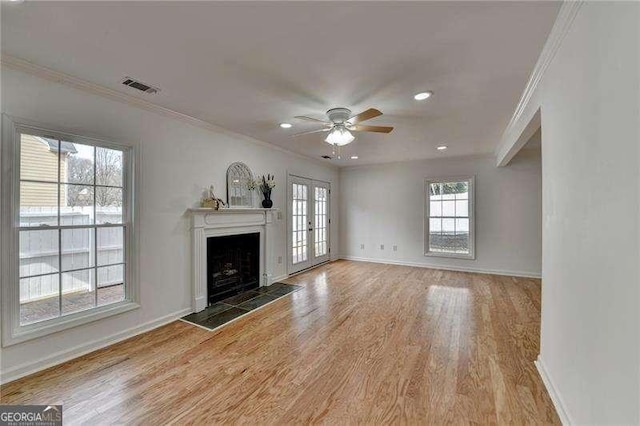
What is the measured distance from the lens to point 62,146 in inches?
97.3

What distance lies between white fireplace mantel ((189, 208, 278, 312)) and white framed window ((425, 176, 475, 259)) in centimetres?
361

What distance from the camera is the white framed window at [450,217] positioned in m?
5.77

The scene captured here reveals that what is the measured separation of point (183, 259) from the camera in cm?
347

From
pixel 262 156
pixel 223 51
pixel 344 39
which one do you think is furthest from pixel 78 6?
pixel 262 156

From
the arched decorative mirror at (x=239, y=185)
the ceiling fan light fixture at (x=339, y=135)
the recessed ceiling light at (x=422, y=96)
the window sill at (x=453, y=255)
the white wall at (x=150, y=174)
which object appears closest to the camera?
the white wall at (x=150, y=174)

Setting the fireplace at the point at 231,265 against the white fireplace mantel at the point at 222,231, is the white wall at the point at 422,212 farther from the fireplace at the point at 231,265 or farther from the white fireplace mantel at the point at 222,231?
the fireplace at the point at 231,265

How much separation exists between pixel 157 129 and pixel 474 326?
4.35m

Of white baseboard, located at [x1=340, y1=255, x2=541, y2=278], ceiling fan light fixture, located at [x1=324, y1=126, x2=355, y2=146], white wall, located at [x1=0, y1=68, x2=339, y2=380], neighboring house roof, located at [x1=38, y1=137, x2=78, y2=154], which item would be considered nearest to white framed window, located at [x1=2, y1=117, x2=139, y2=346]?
neighboring house roof, located at [x1=38, y1=137, x2=78, y2=154]

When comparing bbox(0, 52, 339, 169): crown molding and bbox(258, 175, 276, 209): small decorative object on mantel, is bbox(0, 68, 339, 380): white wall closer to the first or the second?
bbox(0, 52, 339, 169): crown molding

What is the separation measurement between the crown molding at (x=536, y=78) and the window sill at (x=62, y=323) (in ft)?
14.0

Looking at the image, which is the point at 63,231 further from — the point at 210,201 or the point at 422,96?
the point at 422,96

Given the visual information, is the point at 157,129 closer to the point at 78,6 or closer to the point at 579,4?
the point at 78,6

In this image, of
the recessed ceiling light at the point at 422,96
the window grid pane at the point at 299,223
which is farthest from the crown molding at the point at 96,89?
the recessed ceiling light at the point at 422,96

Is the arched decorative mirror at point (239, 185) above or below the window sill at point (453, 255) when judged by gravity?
above
